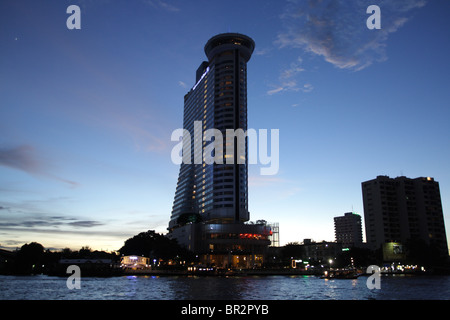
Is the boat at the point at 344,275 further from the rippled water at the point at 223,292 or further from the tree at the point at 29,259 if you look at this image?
the tree at the point at 29,259

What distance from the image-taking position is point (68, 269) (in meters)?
152

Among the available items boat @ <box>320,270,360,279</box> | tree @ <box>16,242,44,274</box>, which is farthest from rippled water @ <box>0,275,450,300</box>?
tree @ <box>16,242,44,274</box>

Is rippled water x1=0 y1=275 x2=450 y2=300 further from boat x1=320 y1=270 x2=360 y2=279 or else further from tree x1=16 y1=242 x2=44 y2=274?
tree x1=16 y1=242 x2=44 y2=274

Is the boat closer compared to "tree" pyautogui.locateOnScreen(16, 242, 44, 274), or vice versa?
the boat

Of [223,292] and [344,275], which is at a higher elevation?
[223,292]

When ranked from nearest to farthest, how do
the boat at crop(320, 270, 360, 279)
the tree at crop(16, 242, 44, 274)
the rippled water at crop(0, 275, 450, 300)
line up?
1. the rippled water at crop(0, 275, 450, 300)
2. the boat at crop(320, 270, 360, 279)
3. the tree at crop(16, 242, 44, 274)

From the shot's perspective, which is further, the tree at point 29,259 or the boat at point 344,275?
the tree at point 29,259

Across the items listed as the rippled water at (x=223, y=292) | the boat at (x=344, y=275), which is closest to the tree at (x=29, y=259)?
the rippled water at (x=223, y=292)

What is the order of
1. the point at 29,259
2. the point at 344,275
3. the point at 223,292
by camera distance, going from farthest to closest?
the point at 29,259, the point at 344,275, the point at 223,292

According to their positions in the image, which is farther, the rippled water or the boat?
the boat

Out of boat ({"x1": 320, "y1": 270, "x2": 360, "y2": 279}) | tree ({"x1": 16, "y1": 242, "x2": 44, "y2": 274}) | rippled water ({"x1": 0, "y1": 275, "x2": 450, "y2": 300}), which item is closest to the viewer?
rippled water ({"x1": 0, "y1": 275, "x2": 450, "y2": 300})

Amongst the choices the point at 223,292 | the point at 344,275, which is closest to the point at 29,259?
the point at 344,275

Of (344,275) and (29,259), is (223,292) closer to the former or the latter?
(344,275)

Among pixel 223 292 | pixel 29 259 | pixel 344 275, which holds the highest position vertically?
pixel 29 259
